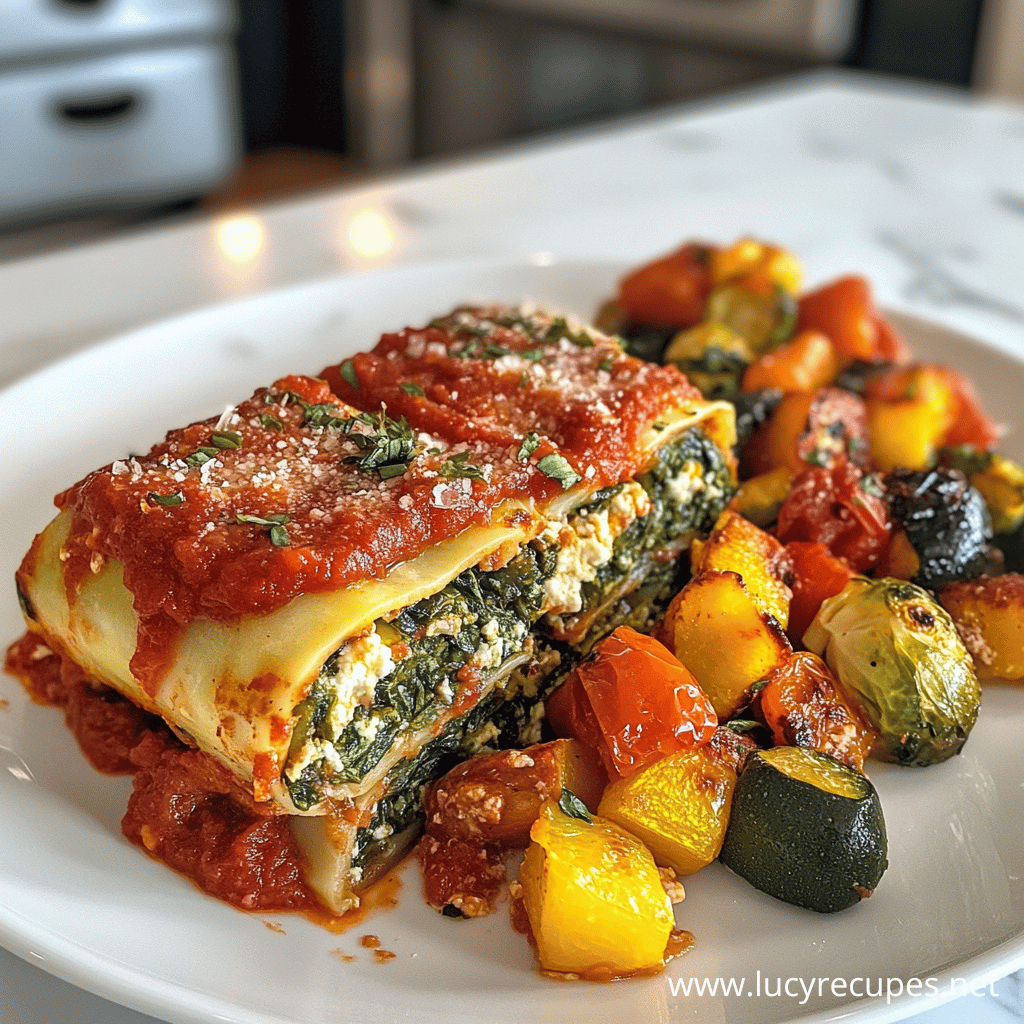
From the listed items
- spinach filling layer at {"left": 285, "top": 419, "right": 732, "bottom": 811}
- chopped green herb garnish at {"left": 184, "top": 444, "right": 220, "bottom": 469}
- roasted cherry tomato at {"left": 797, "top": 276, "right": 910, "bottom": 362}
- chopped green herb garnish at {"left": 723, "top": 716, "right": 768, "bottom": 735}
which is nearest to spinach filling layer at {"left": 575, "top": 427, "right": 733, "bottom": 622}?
spinach filling layer at {"left": 285, "top": 419, "right": 732, "bottom": 811}

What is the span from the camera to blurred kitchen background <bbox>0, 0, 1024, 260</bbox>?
781cm

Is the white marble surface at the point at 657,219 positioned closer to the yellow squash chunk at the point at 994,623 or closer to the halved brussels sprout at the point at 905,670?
the yellow squash chunk at the point at 994,623

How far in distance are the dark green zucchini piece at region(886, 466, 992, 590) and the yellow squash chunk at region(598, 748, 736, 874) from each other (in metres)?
0.90

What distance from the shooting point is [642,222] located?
4938 mm

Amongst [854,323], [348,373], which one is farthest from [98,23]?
[348,373]

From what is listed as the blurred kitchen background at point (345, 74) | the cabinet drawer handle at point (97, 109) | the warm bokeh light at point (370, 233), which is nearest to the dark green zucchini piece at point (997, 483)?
the warm bokeh light at point (370, 233)

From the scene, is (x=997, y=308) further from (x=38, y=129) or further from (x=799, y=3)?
(x=38, y=129)

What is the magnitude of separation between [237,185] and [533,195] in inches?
262

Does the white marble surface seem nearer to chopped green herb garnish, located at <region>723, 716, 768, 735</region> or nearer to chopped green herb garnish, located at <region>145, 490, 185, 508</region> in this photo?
chopped green herb garnish, located at <region>145, 490, 185, 508</region>

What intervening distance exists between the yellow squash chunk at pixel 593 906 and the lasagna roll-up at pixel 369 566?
0.36 meters

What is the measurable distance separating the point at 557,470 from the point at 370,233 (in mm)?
2725

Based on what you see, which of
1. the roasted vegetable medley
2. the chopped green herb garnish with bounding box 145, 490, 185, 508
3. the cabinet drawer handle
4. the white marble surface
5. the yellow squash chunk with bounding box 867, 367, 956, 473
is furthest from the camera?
the cabinet drawer handle

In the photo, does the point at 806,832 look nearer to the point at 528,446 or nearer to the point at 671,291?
the point at 528,446

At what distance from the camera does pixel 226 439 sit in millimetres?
2285
